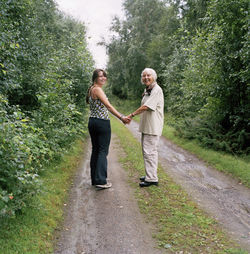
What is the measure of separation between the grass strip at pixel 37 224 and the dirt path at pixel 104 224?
0.50 ft

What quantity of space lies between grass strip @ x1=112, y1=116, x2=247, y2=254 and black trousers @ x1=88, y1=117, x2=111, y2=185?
2.60 ft

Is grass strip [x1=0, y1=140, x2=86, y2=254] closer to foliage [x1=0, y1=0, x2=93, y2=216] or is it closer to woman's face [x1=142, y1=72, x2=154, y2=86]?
foliage [x1=0, y1=0, x2=93, y2=216]

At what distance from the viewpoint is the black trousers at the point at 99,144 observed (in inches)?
193

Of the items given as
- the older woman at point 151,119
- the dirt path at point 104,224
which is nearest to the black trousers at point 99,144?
the dirt path at point 104,224

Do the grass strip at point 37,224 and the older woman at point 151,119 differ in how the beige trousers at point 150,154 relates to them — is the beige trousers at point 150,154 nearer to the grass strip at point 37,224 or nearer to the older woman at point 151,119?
the older woman at point 151,119

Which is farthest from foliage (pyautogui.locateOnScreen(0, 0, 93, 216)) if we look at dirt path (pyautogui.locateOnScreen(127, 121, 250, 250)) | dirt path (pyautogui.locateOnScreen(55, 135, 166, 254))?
dirt path (pyautogui.locateOnScreen(127, 121, 250, 250))

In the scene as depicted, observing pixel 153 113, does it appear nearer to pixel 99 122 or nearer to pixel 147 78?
pixel 147 78

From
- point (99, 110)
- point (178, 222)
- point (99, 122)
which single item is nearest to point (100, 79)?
point (99, 110)

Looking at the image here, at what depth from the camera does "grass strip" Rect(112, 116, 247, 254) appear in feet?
10.4

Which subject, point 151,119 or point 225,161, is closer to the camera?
point 151,119

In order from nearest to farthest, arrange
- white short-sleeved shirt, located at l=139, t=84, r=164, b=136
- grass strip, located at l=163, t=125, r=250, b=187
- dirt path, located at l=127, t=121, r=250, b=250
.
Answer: dirt path, located at l=127, t=121, r=250, b=250, white short-sleeved shirt, located at l=139, t=84, r=164, b=136, grass strip, located at l=163, t=125, r=250, b=187

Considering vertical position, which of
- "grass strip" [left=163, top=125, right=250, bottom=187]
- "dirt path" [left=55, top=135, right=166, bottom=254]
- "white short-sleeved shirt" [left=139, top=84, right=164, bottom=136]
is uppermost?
"white short-sleeved shirt" [left=139, top=84, right=164, bottom=136]

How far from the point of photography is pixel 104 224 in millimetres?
A: 3762

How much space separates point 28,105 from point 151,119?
4.43 meters
